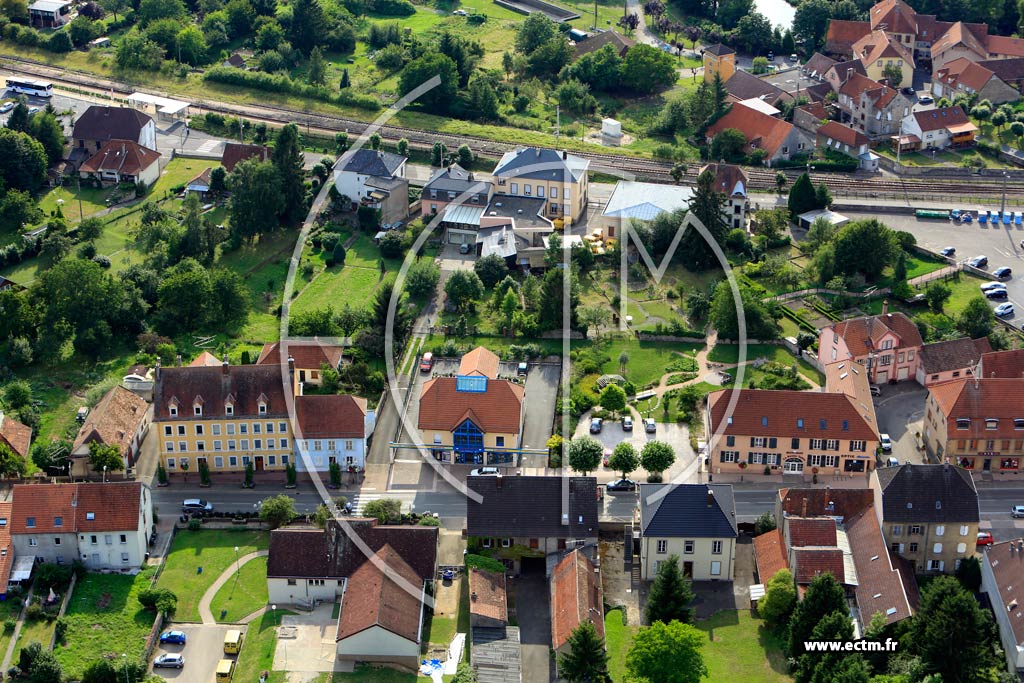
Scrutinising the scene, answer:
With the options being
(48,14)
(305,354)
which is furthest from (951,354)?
(48,14)

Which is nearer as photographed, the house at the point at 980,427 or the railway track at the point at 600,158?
the house at the point at 980,427

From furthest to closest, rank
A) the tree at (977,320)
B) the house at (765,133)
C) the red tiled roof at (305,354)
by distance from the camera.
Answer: the house at (765,133)
the tree at (977,320)
the red tiled roof at (305,354)

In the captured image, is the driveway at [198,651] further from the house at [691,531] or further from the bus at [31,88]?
the bus at [31,88]

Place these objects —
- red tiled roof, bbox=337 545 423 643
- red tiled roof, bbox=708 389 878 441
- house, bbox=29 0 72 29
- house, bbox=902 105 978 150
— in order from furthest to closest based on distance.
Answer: house, bbox=29 0 72 29 < house, bbox=902 105 978 150 < red tiled roof, bbox=708 389 878 441 < red tiled roof, bbox=337 545 423 643

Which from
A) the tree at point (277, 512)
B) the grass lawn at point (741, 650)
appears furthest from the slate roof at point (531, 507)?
the tree at point (277, 512)

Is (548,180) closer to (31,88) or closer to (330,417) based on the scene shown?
(330,417)

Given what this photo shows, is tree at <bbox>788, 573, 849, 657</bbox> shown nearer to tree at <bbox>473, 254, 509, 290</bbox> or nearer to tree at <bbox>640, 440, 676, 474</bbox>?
tree at <bbox>640, 440, 676, 474</bbox>

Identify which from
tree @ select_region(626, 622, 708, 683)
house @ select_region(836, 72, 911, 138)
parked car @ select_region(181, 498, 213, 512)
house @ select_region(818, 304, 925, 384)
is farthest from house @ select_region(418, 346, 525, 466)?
house @ select_region(836, 72, 911, 138)
